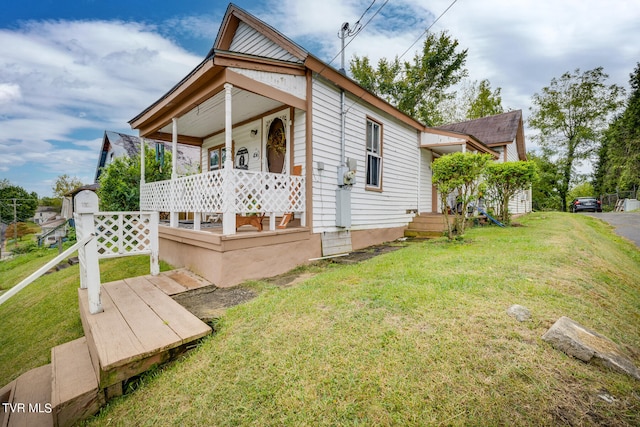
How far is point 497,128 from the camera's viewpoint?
14.4 m

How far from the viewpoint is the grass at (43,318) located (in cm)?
359

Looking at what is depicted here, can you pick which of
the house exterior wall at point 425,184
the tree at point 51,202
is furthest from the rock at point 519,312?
the tree at point 51,202

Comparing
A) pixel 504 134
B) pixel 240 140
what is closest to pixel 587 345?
pixel 240 140

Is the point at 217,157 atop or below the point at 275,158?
atop

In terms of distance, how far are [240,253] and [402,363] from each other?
10.2 ft

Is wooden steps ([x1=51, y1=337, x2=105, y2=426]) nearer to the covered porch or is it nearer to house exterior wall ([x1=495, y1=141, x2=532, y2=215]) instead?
the covered porch

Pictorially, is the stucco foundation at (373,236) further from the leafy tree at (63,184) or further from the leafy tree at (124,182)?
the leafy tree at (63,184)

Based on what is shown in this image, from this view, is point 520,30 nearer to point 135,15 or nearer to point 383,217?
point 383,217

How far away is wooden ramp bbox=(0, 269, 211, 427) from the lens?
2.01 metres

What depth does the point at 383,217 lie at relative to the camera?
25.7 feet

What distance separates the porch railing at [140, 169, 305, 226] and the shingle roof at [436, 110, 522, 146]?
41.8ft

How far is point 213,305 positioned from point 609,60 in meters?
35.6

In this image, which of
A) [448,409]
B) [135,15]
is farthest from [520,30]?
[135,15]

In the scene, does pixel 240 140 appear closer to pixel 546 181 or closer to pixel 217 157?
pixel 217 157
